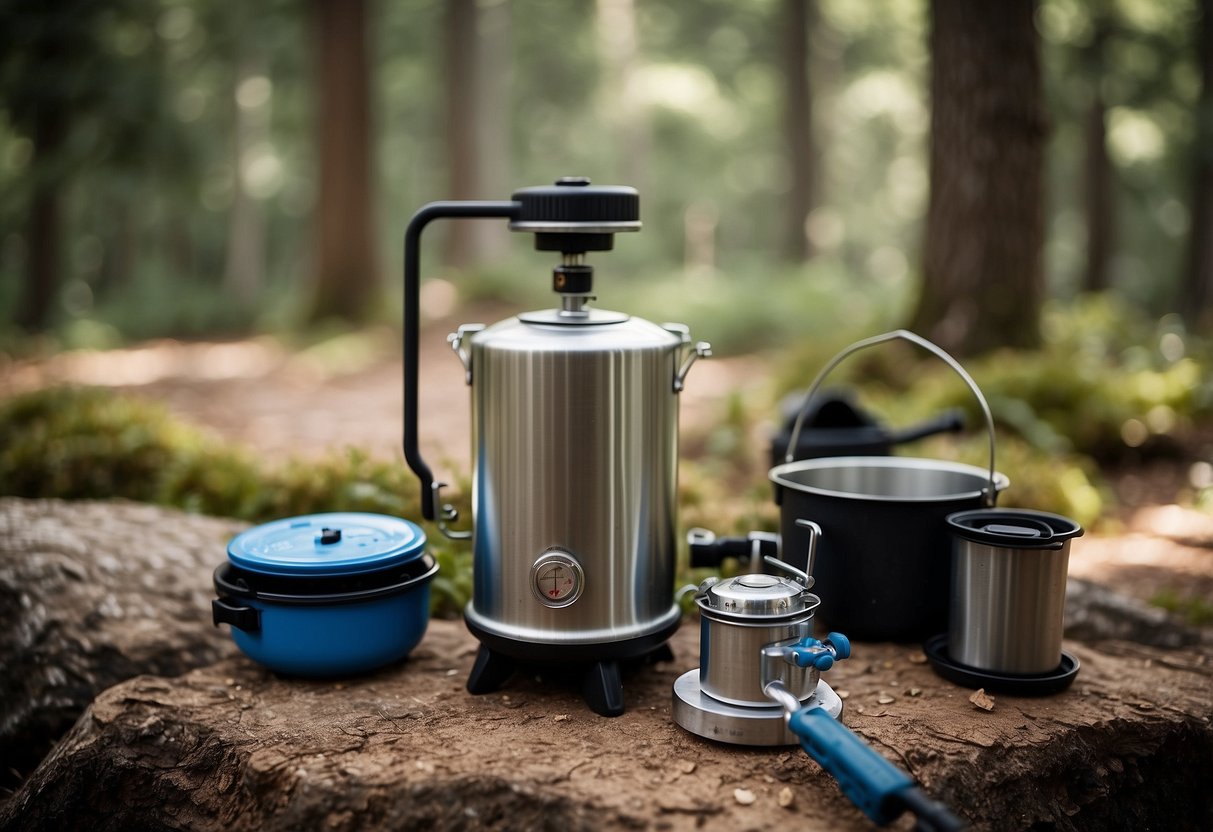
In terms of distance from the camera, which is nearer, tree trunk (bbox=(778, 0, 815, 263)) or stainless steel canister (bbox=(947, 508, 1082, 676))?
stainless steel canister (bbox=(947, 508, 1082, 676))

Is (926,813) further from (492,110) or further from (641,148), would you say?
(641,148)

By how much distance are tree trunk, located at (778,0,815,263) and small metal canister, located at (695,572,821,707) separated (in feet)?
54.2

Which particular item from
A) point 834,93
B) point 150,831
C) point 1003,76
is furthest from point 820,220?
point 150,831

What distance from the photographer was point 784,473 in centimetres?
357

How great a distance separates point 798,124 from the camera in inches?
709

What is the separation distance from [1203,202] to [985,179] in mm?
9759

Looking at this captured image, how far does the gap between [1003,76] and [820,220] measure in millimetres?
12591

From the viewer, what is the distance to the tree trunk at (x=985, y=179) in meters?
7.20

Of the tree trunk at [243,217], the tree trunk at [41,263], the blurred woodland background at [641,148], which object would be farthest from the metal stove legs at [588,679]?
the tree trunk at [243,217]

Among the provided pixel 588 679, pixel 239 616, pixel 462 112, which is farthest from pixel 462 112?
pixel 588 679

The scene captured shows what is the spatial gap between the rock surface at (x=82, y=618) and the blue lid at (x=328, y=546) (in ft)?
1.81

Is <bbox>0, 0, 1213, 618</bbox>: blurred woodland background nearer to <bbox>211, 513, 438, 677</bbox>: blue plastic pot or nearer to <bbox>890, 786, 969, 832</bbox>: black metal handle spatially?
<bbox>211, 513, 438, 677</bbox>: blue plastic pot

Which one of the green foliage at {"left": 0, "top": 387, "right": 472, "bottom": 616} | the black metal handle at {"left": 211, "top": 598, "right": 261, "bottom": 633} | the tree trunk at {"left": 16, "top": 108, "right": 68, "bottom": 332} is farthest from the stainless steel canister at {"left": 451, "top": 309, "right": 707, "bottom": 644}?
the tree trunk at {"left": 16, "top": 108, "right": 68, "bottom": 332}

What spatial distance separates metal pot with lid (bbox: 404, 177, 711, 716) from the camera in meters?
2.71
